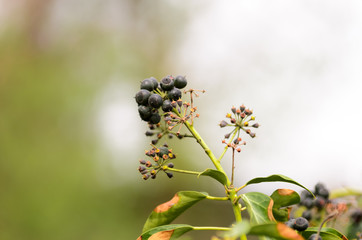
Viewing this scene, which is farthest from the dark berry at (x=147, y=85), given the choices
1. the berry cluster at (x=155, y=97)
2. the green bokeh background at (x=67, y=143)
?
the green bokeh background at (x=67, y=143)

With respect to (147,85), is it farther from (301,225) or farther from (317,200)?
(317,200)

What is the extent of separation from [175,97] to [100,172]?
4.35 meters

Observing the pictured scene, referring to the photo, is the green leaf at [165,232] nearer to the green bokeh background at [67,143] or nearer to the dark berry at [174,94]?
the dark berry at [174,94]

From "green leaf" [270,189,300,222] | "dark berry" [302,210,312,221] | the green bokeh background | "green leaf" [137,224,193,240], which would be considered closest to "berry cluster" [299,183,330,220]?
"dark berry" [302,210,312,221]

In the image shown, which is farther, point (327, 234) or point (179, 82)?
point (179, 82)

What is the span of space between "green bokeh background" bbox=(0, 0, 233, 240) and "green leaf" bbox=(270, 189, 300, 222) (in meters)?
2.86

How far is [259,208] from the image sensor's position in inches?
Answer: 19.3

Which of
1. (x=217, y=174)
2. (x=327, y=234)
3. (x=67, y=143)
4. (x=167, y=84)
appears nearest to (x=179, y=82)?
(x=167, y=84)

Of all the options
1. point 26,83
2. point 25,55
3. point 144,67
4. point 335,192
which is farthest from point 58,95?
point 335,192

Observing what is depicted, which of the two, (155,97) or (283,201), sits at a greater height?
(155,97)

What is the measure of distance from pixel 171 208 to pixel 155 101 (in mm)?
141

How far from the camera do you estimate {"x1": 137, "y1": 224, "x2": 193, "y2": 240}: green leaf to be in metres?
0.52

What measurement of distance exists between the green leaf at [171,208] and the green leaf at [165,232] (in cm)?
2

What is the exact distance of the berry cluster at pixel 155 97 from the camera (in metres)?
0.58
